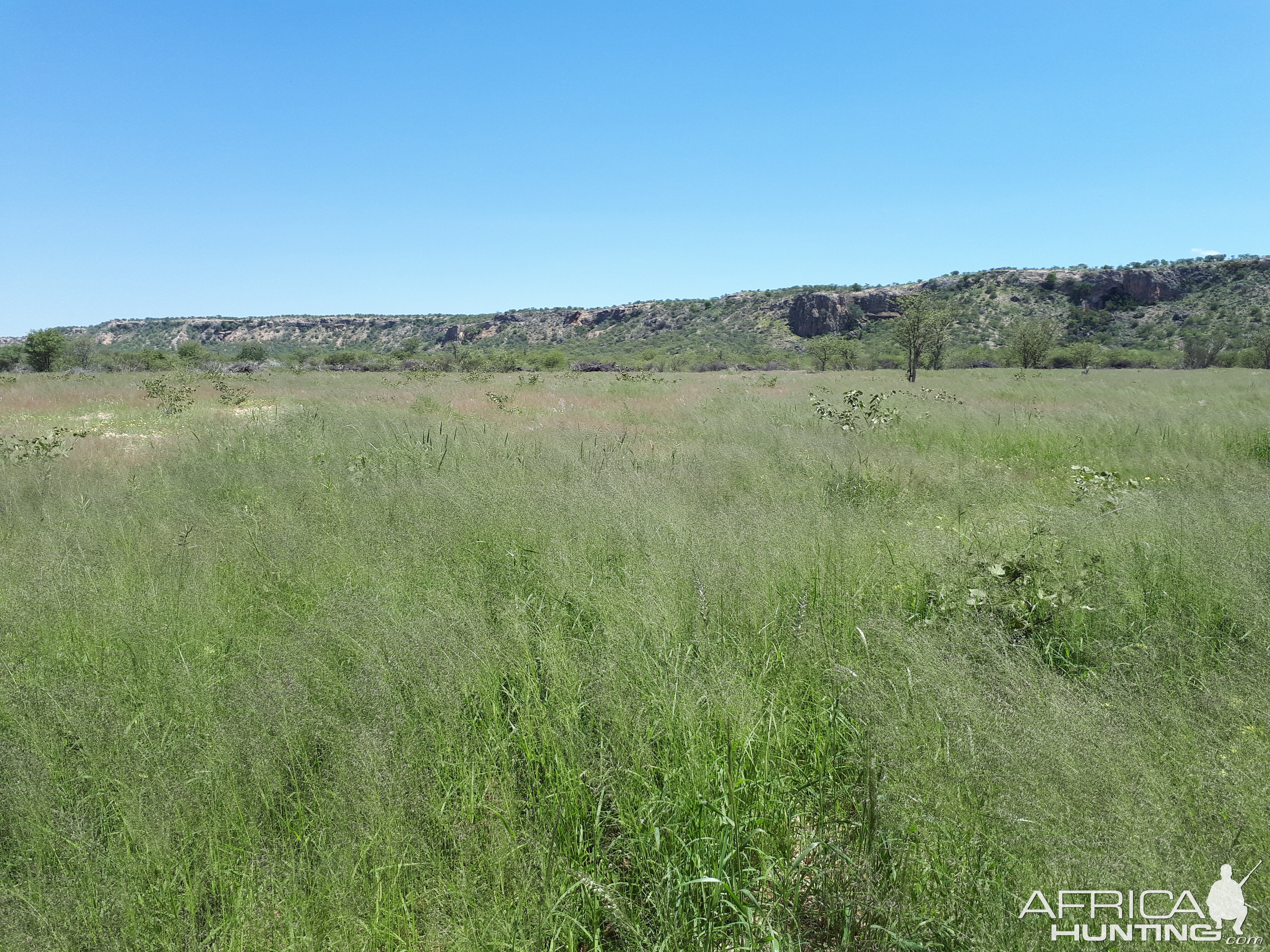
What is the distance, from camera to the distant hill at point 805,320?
6247 cm

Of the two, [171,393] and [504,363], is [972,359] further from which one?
[171,393]

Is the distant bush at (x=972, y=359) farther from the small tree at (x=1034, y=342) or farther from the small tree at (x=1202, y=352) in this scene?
the small tree at (x=1202, y=352)

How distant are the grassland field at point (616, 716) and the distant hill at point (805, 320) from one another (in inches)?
2134

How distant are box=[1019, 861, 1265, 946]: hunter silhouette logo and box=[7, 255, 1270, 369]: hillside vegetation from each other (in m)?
32.1

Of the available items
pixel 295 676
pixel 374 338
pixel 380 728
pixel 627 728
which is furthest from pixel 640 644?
pixel 374 338

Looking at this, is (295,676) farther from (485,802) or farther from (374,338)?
(374,338)

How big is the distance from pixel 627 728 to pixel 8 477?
730 cm

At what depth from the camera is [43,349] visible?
36.2 m

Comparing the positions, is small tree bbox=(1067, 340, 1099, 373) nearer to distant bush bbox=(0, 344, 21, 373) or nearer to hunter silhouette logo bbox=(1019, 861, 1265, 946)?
hunter silhouette logo bbox=(1019, 861, 1265, 946)

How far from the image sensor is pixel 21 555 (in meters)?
4.02

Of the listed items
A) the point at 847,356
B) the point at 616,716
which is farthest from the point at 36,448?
the point at 847,356

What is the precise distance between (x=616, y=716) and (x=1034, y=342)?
48510mm

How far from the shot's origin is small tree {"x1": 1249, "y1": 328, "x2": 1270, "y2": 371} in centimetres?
3850

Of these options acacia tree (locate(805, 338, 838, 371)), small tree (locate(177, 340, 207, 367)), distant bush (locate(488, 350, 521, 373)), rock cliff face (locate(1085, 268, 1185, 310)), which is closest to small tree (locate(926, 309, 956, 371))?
acacia tree (locate(805, 338, 838, 371))
